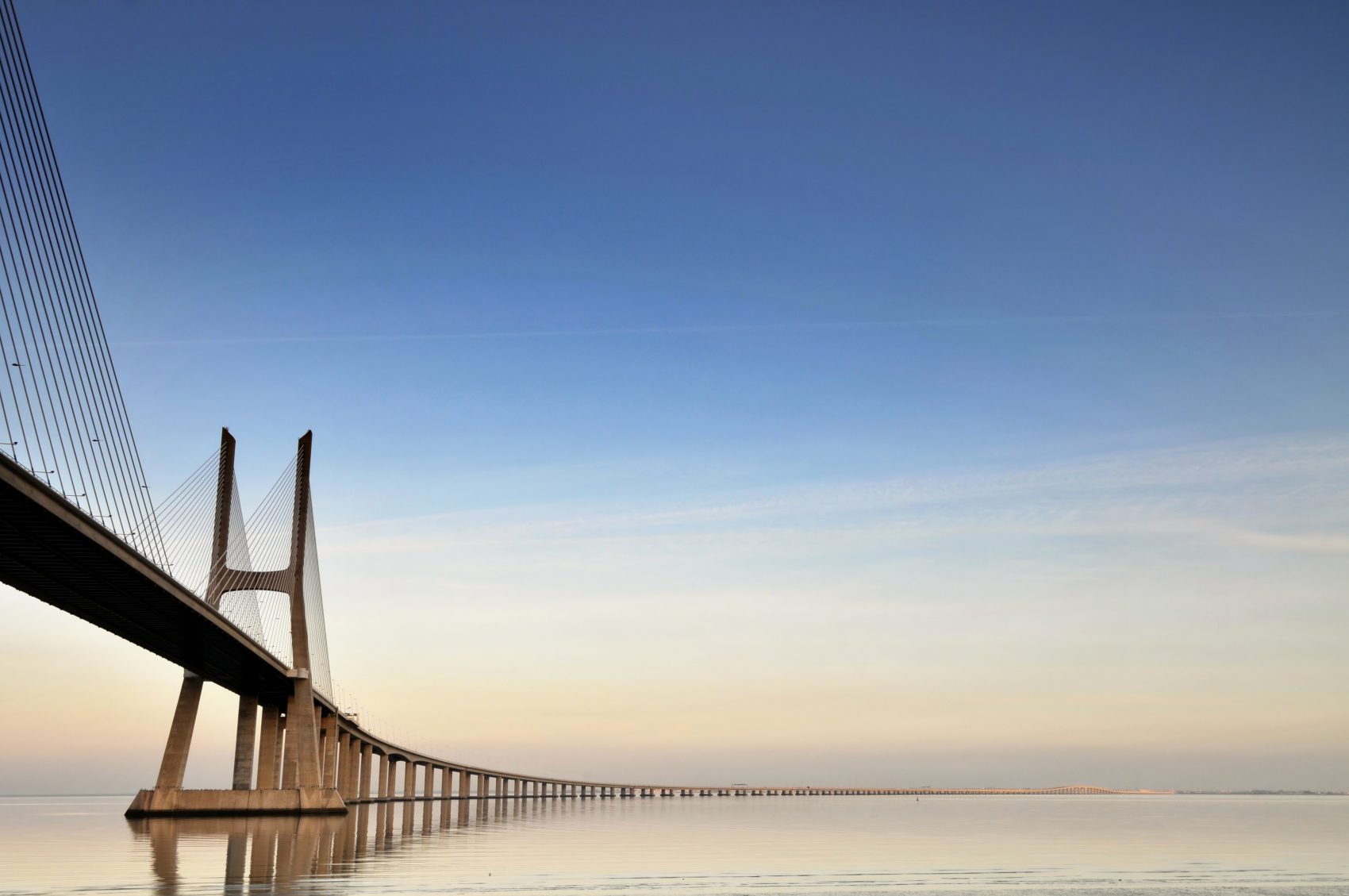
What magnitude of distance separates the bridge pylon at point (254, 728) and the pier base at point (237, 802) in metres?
0.04

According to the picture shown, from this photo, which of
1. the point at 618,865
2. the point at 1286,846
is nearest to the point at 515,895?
the point at 618,865

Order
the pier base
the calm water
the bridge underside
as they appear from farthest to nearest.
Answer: the pier base, the bridge underside, the calm water

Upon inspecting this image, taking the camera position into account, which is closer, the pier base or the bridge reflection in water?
the bridge reflection in water

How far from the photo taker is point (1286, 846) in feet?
152

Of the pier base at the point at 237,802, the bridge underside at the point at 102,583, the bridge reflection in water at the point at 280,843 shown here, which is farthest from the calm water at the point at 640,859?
the bridge underside at the point at 102,583

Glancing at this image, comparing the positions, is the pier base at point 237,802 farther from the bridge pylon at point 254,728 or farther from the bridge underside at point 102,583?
the bridge underside at point 102,583

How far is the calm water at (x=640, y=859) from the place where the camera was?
2559cm

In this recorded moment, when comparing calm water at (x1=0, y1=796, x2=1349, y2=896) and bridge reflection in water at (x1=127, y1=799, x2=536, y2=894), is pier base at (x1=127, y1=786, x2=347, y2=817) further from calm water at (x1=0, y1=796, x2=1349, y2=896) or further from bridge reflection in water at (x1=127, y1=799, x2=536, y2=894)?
calm water at (x1=0, y1=796, x2=1349, y2=896)

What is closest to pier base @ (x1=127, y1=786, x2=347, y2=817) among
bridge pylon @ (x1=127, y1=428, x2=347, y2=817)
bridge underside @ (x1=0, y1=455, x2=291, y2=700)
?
bridge pylon @ (x1=127, y1=428, x2=347, y2=817)

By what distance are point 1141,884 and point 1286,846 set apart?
23184 mm

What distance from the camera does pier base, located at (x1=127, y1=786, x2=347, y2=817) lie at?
6369cm

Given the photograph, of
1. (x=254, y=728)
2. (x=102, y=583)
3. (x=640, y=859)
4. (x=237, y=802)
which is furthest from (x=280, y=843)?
(x=254, y=728)

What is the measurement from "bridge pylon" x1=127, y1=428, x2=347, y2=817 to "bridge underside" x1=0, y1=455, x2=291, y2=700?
3487 millimetres

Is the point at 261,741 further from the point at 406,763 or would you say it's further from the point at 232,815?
the point at 406,763
